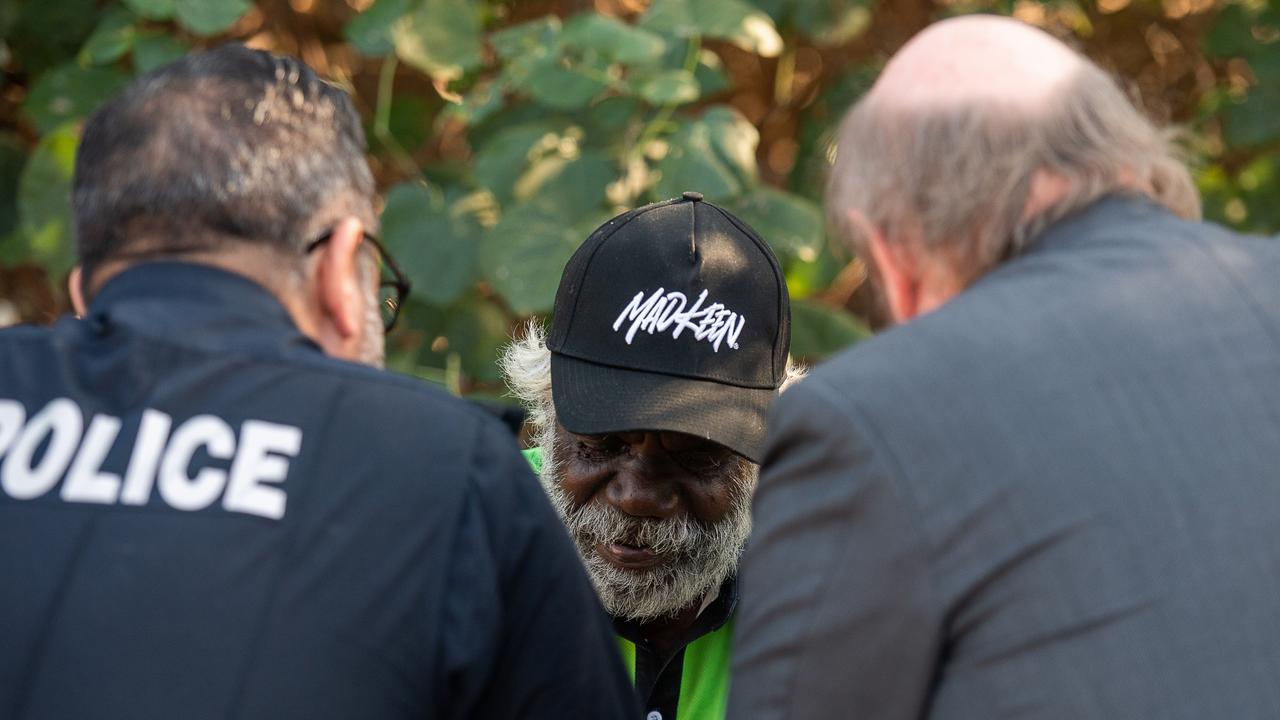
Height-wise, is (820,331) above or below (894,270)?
below

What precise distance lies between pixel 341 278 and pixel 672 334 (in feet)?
3.05

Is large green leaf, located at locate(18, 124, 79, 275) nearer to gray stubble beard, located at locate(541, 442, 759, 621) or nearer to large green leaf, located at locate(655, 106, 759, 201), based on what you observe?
large green leaf, located at locate(655, 106, 759, 201)

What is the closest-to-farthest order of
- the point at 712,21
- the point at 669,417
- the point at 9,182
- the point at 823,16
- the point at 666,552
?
1. the point at 669,417
2. the point at 666,552
3. the point at 712,21
4. the point at 823,16
5. the point at 9,182

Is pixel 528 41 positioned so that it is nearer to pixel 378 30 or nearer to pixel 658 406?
pixel 378 30

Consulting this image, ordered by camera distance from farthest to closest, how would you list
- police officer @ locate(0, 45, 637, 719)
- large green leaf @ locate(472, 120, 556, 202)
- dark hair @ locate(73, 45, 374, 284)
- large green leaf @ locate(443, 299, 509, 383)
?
1. large green leaf @ locate(443, 299, 509, 383)
2. large green leaf @ locate(472, 120, 556, 202)
3. dark hair @ locate(73, 45, 374, 284)
4. police officer @ locate(0, 45, 637, 719)

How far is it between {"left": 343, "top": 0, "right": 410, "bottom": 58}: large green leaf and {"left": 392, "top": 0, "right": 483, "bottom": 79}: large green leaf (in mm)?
32

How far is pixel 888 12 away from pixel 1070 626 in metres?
3.65

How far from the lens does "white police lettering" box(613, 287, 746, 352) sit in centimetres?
229

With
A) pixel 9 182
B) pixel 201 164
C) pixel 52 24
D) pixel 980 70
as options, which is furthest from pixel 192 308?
pixel 9 182

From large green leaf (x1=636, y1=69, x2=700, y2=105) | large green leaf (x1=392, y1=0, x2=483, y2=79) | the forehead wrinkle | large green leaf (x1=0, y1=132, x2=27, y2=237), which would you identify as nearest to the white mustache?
the forehead wrinkle

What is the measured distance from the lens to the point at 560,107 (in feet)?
11.3

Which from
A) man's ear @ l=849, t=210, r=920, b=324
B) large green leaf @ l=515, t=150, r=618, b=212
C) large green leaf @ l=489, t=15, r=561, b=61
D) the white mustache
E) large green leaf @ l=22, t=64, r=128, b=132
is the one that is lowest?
large green leaf @ l=22, t=64, r=128, b=132

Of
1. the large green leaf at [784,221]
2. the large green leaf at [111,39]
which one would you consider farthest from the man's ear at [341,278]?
the large green leaf at [111,39]

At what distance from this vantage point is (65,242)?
3684mm
